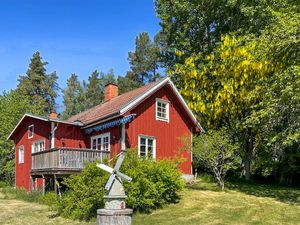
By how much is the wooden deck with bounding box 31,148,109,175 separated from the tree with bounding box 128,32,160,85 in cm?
4393

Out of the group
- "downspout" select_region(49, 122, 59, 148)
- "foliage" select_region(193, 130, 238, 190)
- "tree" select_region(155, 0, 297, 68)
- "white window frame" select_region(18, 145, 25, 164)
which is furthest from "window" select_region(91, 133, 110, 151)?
"tree" select_region(155, 0, 297, 68)

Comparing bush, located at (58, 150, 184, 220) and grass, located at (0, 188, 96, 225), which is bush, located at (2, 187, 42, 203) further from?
bush, located at (58, 150, 184, 220)

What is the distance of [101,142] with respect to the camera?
25891 millimetres

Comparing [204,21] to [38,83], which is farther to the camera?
[38,83]

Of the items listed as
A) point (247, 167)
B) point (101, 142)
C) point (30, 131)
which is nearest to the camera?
point (101, 142)

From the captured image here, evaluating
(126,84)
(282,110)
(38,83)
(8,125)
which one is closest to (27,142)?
(8,125)

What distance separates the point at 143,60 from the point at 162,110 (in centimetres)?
4130

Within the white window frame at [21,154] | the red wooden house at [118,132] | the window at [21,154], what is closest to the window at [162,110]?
the red wooden house at [118,132]

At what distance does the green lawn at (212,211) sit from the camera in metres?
16.1

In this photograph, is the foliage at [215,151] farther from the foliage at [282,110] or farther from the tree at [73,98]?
the tree at [73,98]

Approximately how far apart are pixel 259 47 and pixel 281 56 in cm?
129

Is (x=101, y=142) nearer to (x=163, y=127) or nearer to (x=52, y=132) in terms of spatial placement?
(x=52, y=132)

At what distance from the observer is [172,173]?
19500 mm

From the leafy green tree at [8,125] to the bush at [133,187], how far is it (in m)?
22.5
